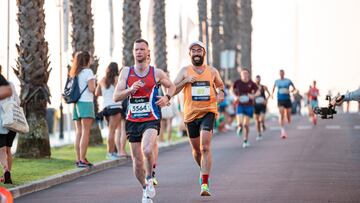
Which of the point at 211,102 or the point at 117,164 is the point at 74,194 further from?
the point at 117,164

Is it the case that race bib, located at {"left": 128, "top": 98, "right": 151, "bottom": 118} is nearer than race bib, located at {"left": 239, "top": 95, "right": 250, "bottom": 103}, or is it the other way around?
race bib, located at {"left": 128, "top": 98, "right": 151, "bottom": 118}

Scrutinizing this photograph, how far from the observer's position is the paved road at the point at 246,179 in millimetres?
14820

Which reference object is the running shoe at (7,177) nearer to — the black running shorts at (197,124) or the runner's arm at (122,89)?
the black running shorts at (197,124)

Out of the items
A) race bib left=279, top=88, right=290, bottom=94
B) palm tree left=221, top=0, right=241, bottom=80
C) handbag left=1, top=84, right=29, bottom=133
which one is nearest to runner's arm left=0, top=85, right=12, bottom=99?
handbag left=1, top=84, right=29, bottom=133

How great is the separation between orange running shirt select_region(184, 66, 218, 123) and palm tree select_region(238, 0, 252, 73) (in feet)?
157

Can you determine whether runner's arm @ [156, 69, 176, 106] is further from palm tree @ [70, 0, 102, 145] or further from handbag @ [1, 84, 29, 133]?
palm tree @ [70, 0, 102, 145]

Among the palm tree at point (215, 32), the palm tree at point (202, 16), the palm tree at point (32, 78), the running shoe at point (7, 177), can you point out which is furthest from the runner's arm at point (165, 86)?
the palm tree at point (215, 32)

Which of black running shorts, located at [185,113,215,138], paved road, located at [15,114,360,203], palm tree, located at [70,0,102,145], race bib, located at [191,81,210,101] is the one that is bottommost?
paved road, located at [15,114,360,203]

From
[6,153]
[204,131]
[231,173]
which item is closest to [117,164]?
[231,173]

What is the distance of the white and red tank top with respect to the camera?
46.4 ft

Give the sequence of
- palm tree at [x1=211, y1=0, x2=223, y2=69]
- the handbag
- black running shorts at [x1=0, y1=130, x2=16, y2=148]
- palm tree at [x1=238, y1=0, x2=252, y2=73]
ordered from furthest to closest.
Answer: palm tree at [x1=238, y1=0, x2=252, y2=73] < palm tree at [x1=211, y1=0, x2=223, y2=69] < black running shorts at [x1=0, y1=130, x2=16, y2=148] < the handbag

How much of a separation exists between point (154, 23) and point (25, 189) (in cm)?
2382

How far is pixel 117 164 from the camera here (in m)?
22.7

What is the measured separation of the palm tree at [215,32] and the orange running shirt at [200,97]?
35.4 metres
